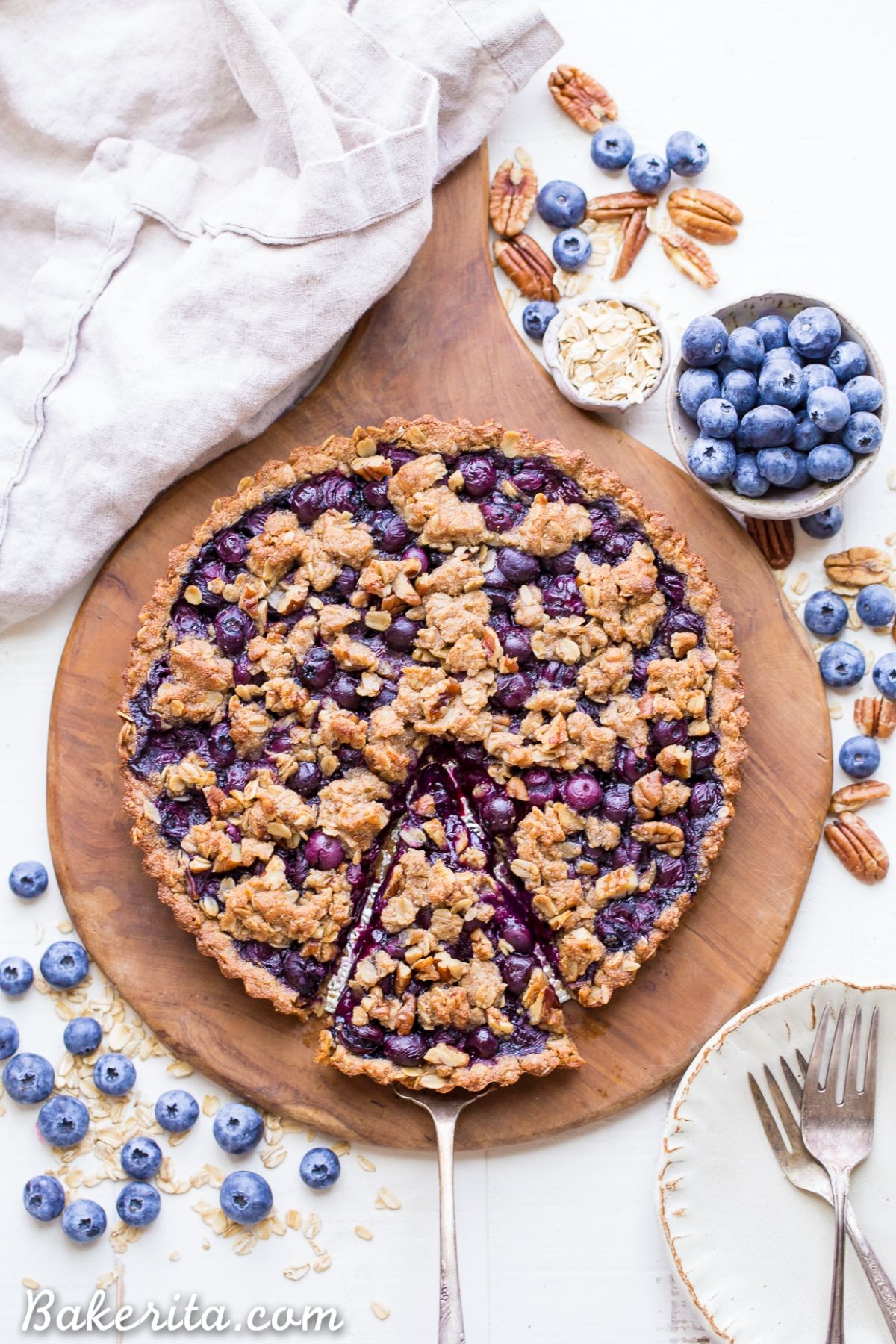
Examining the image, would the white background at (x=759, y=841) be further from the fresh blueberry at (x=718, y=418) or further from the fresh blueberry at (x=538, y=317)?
the fresh blueberry at (x=718, y=418)

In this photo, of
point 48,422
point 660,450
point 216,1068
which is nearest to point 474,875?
point 216,1068

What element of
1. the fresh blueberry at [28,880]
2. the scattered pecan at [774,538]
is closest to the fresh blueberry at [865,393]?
the scattered pecan at [774,538]

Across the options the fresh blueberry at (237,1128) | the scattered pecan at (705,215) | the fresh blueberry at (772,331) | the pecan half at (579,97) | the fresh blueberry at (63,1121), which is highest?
the pecan half at (579,97)

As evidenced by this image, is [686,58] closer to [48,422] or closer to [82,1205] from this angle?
[48,422]

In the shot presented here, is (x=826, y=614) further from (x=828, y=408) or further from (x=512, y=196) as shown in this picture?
(x=512, y=196)

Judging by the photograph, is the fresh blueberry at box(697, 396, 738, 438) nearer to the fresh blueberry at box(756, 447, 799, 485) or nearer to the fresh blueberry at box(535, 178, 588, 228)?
the fresh blueberry at box(756, 447, 799, 485)

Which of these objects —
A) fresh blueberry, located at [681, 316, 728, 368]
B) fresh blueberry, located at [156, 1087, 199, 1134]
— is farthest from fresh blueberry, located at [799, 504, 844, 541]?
fresh blueberry, located at [156, 1087, 199, 1134]

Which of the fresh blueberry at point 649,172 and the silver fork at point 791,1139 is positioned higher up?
the fresh blueberry at point 649,172
